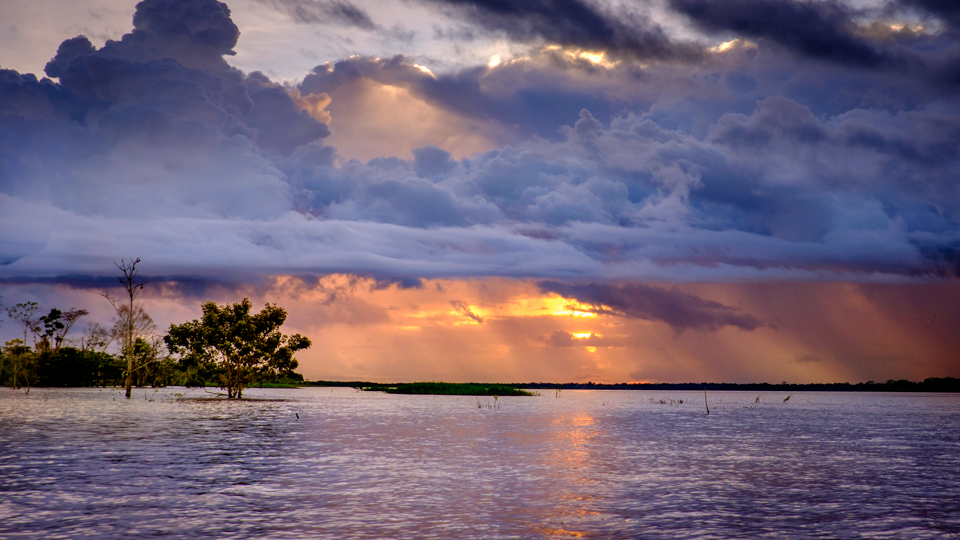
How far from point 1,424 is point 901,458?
62571 millimetres

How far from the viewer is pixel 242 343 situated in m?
96.5

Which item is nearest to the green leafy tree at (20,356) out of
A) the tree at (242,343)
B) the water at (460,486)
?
the tree at (242,343)

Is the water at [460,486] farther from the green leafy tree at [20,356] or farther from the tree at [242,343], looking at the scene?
the green leafy tree at [20,356]

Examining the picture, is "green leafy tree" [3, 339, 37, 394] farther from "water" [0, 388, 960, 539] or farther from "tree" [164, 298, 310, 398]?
"water" [0, 388, 960, 539]

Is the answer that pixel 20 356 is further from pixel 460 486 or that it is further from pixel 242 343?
pixel 460 486

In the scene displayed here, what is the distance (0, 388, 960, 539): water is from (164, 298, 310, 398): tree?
44275 millimetres

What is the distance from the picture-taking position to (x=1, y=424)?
54188 millimetres

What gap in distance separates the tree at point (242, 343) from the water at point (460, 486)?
44.3 meters

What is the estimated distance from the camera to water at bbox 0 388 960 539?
64.4ft

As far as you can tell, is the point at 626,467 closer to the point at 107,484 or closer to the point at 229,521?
the point at 229,521

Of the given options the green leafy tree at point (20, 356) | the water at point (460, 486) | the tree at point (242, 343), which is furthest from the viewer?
the green leafy tree at point (20, 356)

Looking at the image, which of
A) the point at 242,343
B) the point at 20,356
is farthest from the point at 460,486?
the point at 20,356

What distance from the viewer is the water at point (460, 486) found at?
19.6 metres

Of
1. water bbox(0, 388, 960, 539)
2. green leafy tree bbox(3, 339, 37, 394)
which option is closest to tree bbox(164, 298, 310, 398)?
water bbox(0, 388, 960, 539)
